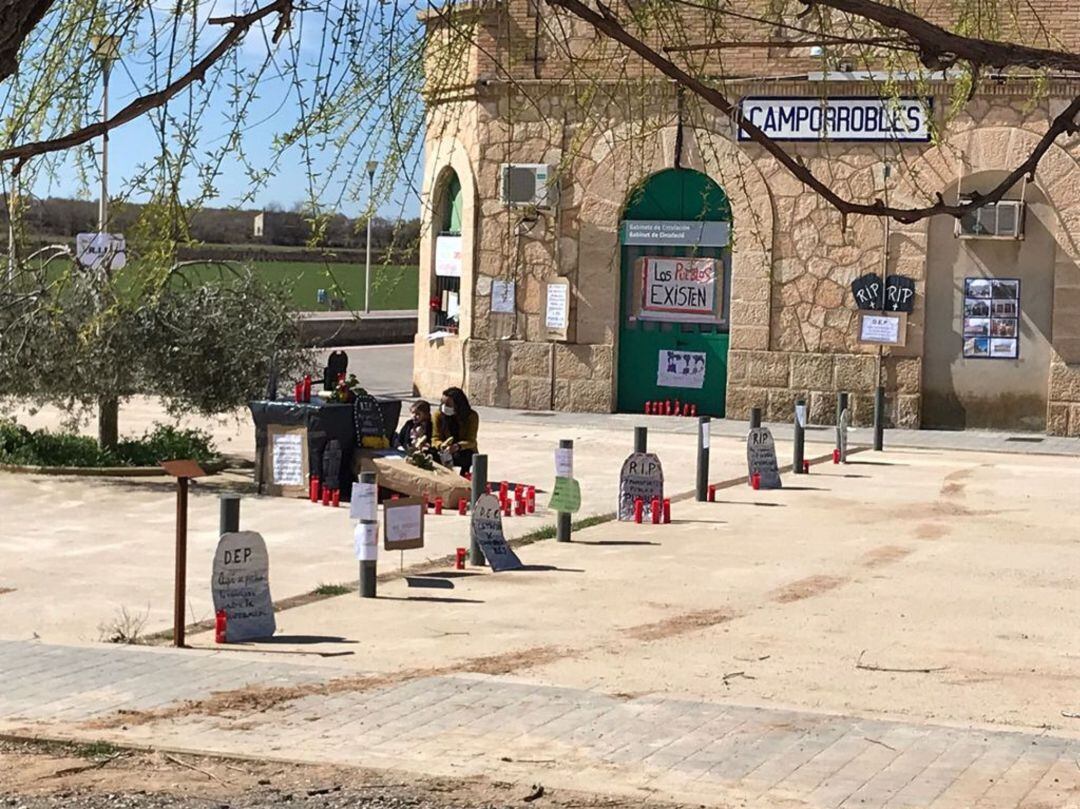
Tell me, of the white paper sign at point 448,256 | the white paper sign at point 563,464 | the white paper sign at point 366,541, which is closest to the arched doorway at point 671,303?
the white paper sign at point 448,256

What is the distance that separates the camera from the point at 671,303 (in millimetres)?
26203

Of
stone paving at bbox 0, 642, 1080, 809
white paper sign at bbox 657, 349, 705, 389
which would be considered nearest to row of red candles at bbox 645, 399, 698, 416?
white paper sign at bbox 657, 349, 705, 389

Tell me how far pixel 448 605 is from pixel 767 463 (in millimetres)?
7131

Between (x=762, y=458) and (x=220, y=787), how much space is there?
11.6 meters

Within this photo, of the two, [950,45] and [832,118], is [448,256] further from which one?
[950,45]

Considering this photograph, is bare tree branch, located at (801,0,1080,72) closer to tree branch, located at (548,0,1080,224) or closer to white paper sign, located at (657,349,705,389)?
tree branch, located at (548,0,1080,224)

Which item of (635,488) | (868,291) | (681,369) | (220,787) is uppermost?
(868,291)

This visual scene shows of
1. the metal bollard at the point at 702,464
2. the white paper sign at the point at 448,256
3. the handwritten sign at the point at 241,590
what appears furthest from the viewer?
the white paper sign at the point at 448,256

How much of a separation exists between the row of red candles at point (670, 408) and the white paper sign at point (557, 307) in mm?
1714

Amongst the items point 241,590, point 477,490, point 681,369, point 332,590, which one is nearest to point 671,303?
point 681,369

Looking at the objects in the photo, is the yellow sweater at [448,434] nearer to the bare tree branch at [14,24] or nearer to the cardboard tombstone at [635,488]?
the cardboard tombstone at [635,488]

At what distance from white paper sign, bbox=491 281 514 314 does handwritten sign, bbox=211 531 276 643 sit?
52.5 ft

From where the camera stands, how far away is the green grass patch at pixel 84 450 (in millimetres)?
18797

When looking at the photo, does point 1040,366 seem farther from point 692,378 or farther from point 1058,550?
point 1058,550
